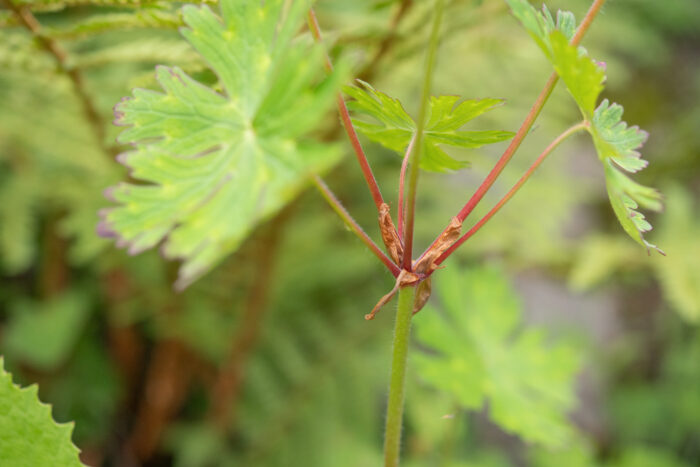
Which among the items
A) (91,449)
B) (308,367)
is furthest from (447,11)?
(91,449)

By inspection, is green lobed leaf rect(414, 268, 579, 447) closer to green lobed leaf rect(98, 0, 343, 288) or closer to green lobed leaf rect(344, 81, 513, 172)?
green lobed leaf rect(344, 81, 513, 172)

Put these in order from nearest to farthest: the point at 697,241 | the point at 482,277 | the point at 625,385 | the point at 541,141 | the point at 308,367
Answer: the point at 482,277 → the point at 697,241 → the point at 308,367 → the point at 541,141 → the point at 625,385

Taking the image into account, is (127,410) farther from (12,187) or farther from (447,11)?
(447,11)

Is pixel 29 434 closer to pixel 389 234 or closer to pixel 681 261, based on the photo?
pixel 389 234

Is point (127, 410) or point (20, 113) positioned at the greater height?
point (20, 113)

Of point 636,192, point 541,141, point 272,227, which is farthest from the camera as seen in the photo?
point 541,141

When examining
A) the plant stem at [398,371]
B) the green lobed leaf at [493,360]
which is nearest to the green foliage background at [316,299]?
the green lobed leaf at [493,360]
